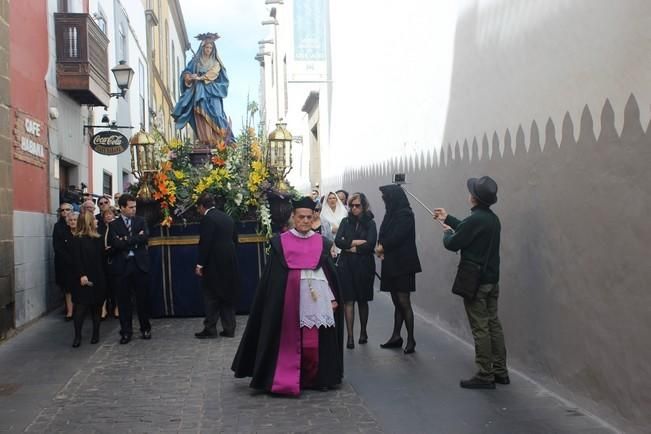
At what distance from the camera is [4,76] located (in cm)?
974

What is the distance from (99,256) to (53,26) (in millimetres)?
5353

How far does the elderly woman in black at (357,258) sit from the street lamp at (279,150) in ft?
8.75

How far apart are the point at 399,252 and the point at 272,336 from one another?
87.0 inches

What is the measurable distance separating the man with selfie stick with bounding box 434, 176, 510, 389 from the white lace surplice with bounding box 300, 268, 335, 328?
1.10m

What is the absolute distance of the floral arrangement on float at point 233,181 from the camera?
11047 mm

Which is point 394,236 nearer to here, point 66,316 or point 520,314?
point 520,314

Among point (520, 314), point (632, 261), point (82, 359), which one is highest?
point (632, 261)

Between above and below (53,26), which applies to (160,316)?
below

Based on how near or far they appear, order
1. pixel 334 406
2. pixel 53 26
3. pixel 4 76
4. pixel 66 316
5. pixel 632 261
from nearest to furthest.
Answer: pixel 632 261, pixel 334 406, pixel 4 76, pixel 66 316, pixel 53 26

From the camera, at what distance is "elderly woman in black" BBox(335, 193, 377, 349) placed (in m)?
8.80

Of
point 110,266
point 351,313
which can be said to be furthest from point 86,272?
point 351,313

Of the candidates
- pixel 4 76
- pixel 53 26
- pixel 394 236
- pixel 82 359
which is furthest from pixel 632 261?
pixel 53 26

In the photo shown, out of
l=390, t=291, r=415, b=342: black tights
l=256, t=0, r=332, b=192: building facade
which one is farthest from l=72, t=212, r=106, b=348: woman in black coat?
l=256, t=0, r=332, b=192: building facade

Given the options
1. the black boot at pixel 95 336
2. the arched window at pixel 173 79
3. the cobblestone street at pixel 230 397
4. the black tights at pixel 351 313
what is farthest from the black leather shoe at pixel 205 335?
the arched window at pixel 173 79
